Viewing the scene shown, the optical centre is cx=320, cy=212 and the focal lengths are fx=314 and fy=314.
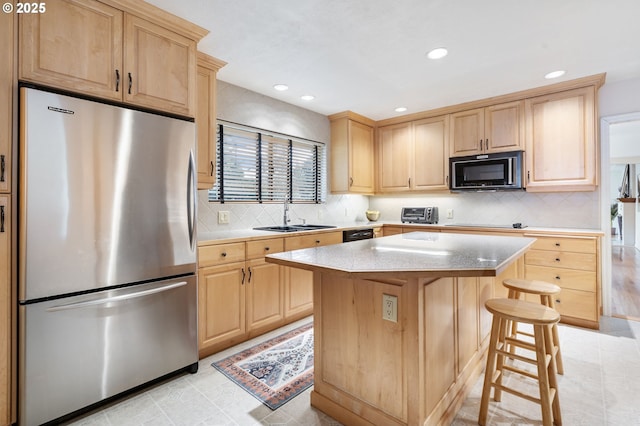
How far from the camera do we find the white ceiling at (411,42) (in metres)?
2.00

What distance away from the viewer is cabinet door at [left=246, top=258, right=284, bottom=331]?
2.70 m

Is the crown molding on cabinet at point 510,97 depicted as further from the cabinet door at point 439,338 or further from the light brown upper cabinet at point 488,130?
the cabinet door at point 439,338

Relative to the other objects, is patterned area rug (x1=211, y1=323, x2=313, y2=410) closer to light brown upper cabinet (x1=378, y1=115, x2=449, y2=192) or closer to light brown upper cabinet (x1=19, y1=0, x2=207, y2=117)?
light brown upper cabinet (x1=19, y1=0, x2=207, y2=117)

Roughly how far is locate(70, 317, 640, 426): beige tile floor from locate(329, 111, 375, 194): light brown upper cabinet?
279 cm

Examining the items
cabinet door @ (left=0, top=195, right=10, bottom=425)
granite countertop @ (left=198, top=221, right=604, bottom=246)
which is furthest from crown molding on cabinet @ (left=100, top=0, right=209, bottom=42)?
granite countertop @ (left=198, top=221, right=604, bottom=246)

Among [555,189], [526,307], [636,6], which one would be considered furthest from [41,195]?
[555,189]

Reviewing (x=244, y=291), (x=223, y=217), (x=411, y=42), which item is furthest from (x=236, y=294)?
(x=411, y=42)

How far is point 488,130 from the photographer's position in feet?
12.2

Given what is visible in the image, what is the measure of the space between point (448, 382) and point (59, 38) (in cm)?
278

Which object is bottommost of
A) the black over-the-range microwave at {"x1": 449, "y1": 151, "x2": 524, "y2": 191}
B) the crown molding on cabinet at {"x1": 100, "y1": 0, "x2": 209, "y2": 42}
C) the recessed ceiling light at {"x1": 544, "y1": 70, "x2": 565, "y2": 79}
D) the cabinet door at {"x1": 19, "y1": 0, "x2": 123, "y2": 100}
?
the black over-the-range microwave at {"x1": 449, "y1": 151, "x2": 524, "y2": 191}

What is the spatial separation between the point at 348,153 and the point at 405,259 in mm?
2979

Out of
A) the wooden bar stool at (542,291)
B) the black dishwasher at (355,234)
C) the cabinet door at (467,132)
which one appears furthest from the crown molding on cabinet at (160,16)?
the cabinet door at (467,132)

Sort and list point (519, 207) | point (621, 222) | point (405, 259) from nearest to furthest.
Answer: point (405, 259) → point (519, 207) → point (621, 222)

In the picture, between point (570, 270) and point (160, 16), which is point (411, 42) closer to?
point (160, 16)
